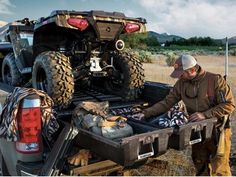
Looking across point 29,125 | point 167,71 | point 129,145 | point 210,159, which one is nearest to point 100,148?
point 129,145

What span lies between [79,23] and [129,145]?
86.9 inches

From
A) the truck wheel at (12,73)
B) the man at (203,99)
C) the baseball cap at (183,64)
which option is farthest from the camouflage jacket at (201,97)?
the truck wheel at (12,73)

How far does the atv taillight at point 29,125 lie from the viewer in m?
3.17

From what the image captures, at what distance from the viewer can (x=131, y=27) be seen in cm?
504

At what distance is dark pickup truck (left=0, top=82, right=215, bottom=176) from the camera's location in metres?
2.87

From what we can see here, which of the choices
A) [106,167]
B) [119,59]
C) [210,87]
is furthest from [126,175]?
Result: [119,59]

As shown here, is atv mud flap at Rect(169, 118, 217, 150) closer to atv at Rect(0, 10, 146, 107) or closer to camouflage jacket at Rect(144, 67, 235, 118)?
camouflage jacket at Rect(144, 67, 235, 118)

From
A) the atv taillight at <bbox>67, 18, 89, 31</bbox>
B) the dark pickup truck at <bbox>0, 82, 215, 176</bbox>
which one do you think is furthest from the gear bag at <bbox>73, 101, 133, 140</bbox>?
the atv taillight at <bbox>67, 18, 89, 31</bbox>

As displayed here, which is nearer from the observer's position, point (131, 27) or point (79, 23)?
point (79, 23)

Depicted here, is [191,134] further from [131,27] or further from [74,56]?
[74,56]

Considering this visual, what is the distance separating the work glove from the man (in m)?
1.16

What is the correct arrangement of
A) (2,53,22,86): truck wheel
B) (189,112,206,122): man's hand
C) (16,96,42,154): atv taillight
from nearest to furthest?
(16,96,42,154): atv taillight
(189,112,206,122): man's hand
(2,53,22,86): truck wheel

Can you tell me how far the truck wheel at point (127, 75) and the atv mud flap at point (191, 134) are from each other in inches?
62.2

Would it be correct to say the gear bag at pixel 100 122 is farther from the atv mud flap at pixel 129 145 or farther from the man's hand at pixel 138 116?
the man's hand at pixel 138 116
